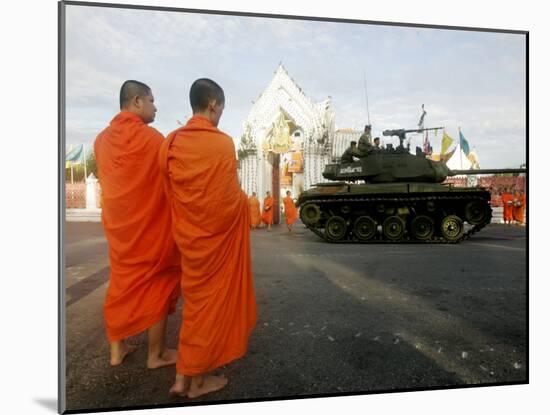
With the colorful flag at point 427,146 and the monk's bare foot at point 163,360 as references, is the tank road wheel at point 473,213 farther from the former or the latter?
the monk's bare foot at point 163,360

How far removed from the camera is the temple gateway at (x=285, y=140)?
2910mm

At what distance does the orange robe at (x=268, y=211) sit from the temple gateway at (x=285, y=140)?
0.06 meters

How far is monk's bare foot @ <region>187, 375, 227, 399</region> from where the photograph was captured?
98.4 inches

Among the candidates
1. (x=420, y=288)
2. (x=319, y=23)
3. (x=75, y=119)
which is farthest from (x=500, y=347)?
(x=75, y=119)

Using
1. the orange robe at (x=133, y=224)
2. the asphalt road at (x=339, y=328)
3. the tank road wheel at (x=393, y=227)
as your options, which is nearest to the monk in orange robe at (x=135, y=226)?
the orange robe at (x=133, y=224)

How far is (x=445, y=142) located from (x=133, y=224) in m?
2.57

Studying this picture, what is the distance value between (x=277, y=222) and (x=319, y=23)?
1.62 meters

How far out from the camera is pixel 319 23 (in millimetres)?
2998

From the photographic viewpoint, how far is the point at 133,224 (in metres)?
2.45

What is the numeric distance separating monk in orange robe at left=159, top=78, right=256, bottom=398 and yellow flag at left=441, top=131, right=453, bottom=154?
186 centimetres

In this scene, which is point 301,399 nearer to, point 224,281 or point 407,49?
point 224,281

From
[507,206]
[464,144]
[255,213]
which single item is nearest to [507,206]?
[507,206]

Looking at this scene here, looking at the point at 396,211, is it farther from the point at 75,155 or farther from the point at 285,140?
the point at 75,155

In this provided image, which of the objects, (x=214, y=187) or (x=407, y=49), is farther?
(x=407, y=49)
